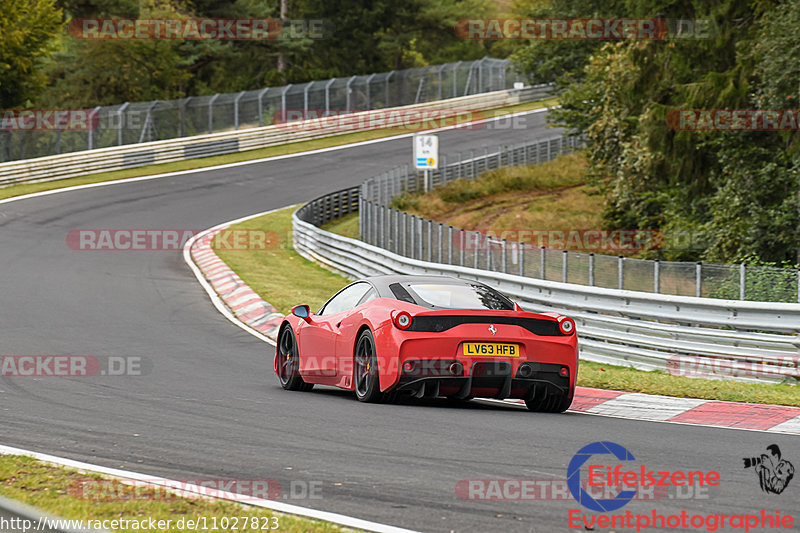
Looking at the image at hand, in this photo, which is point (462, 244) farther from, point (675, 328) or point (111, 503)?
point (111, 503)

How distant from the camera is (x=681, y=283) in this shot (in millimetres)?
13531

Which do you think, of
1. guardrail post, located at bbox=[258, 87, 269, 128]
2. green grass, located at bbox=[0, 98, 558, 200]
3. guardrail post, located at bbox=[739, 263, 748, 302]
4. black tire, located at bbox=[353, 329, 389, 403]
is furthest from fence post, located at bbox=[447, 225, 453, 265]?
guardrail post, located at bbox=[258, 87, 269, 128]

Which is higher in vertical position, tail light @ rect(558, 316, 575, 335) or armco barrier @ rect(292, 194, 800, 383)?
tail light @ rect(558, 316, 575, 335)

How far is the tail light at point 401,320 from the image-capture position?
29.4 ft

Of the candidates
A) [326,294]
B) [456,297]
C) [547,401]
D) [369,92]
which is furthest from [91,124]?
[547,401]

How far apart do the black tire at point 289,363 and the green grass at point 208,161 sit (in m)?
27.0

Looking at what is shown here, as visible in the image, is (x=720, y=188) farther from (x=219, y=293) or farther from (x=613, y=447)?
(x=613, y=447)

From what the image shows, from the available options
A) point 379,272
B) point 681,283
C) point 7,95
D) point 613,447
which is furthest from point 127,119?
point 613,447

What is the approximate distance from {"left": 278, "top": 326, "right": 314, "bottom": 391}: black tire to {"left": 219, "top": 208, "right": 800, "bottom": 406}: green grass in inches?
122

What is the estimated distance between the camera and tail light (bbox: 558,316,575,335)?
9305mm

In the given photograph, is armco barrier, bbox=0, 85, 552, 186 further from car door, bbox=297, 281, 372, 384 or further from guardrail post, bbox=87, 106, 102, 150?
car door, bbox=297, 281, 372, 384

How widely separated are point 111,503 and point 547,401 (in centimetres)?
494

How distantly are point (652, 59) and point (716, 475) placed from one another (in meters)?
Result: 19.3

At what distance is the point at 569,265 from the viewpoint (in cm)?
1527
